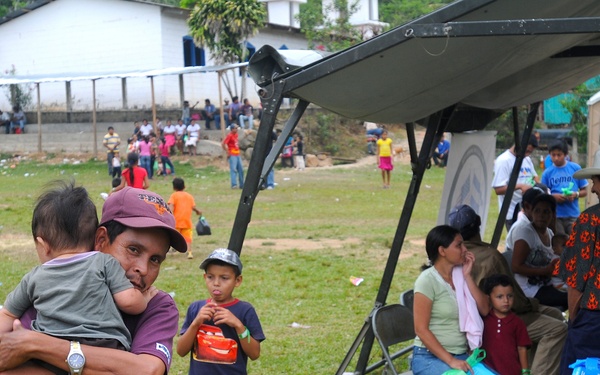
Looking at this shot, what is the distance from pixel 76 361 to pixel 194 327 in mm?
2337

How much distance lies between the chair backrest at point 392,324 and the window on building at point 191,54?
112 feet

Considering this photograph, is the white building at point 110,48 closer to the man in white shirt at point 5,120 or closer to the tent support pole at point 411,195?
the man in white shirt at point 5,120

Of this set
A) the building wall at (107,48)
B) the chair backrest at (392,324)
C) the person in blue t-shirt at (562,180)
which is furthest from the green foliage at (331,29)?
the chair backrest at (392,324)

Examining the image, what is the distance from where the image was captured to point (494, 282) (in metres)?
5.56

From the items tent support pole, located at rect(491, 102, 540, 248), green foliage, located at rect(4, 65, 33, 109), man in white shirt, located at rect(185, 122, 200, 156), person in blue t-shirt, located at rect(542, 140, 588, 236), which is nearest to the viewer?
tent support pole, located at rect(491, 102, 540, 248)

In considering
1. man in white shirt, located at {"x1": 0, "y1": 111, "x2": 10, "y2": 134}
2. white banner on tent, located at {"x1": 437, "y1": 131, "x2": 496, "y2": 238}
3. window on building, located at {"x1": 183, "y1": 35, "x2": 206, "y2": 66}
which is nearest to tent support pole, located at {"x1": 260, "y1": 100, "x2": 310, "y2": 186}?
white banner on tent, located at {"x1": 437, "y1": 131, "x2": 496, "y2": 238}

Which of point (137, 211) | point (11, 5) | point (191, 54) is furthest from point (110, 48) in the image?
point (137, 211)

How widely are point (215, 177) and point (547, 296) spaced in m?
22.0

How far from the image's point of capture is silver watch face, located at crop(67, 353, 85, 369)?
2.35 meters

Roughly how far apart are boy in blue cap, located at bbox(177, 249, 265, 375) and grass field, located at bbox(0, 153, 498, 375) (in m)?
1.08

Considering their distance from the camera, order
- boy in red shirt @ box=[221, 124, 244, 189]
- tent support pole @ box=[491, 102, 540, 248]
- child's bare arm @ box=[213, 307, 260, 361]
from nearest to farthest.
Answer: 1. child's bare arm @ box=[213, 307, 260, 361]
2. tent support pole @ box=[491, 102, 540, 248]
3. boy in red shirt @ box=[221, 124, 244, 189]

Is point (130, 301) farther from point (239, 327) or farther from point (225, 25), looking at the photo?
point (225, 25)

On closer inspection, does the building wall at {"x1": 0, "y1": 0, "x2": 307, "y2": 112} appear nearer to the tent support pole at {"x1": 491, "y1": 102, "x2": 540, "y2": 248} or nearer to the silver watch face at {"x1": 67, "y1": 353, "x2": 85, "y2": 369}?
the tent support pole at {"x1": 491, "y1": 102, "x2": 540, "y2": 248}

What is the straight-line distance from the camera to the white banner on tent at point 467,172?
6.96 metres
